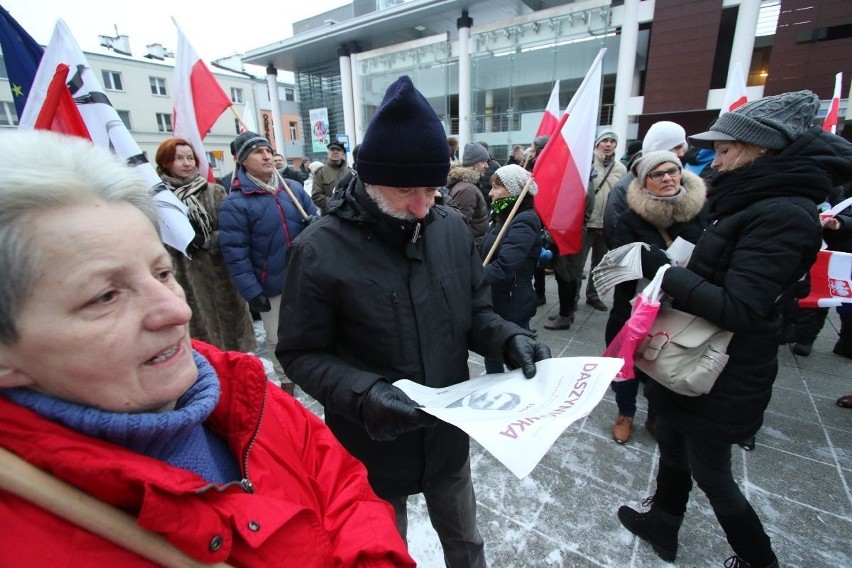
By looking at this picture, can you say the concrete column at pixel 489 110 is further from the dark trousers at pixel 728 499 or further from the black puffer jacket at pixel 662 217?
the dark trousers at pixel 728 499

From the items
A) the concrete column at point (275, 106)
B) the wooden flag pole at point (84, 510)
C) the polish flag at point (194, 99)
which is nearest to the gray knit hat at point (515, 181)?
the polish flag at point (194, 99)

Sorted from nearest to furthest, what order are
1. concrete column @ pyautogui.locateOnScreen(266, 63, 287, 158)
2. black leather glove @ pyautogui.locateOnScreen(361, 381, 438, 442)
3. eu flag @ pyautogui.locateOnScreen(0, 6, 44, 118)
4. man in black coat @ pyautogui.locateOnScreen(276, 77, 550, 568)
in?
1. black leather glove @ pyautogui.locateOnScreen(361, 381, 438, 442)
2. man in black coat @ pyautogui.locateOnScreen(276, 77, 550, 568)
3. eu flag @ pyautogui.locateOnScreen(0, 6, 44, 118)
4. concrete column @ pyautogui.locateOnScreen(266, 63, 287, 158)

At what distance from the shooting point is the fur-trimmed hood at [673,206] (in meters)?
2.57

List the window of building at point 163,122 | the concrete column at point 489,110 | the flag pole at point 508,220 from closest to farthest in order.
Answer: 1. the flag pole at point 508,220
2. the concrete column at point 489,110
3. the window of building at point 163,122

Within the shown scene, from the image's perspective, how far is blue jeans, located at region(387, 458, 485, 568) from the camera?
5.73ft

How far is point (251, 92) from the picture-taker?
36.8 meters

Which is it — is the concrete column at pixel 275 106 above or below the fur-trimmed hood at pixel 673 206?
A: above

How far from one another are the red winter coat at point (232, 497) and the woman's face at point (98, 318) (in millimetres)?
67

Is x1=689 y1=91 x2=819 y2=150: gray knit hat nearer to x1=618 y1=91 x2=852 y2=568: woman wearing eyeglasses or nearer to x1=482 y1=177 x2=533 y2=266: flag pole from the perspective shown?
x1=618 y1=91 x2=852 y2=568: woman wearing eyeglasses

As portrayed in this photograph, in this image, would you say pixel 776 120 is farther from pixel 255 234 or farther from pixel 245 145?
pixel 245 145

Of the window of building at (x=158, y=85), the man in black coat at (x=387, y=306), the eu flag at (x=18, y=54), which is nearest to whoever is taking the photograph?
the man in black coat at (x=387, y=306)

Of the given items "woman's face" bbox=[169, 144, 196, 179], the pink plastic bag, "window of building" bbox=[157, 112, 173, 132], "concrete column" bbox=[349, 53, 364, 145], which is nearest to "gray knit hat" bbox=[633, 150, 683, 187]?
the pink plastic bag

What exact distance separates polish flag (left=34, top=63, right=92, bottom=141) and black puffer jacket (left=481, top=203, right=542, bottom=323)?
268cm

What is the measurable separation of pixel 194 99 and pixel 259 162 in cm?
109
